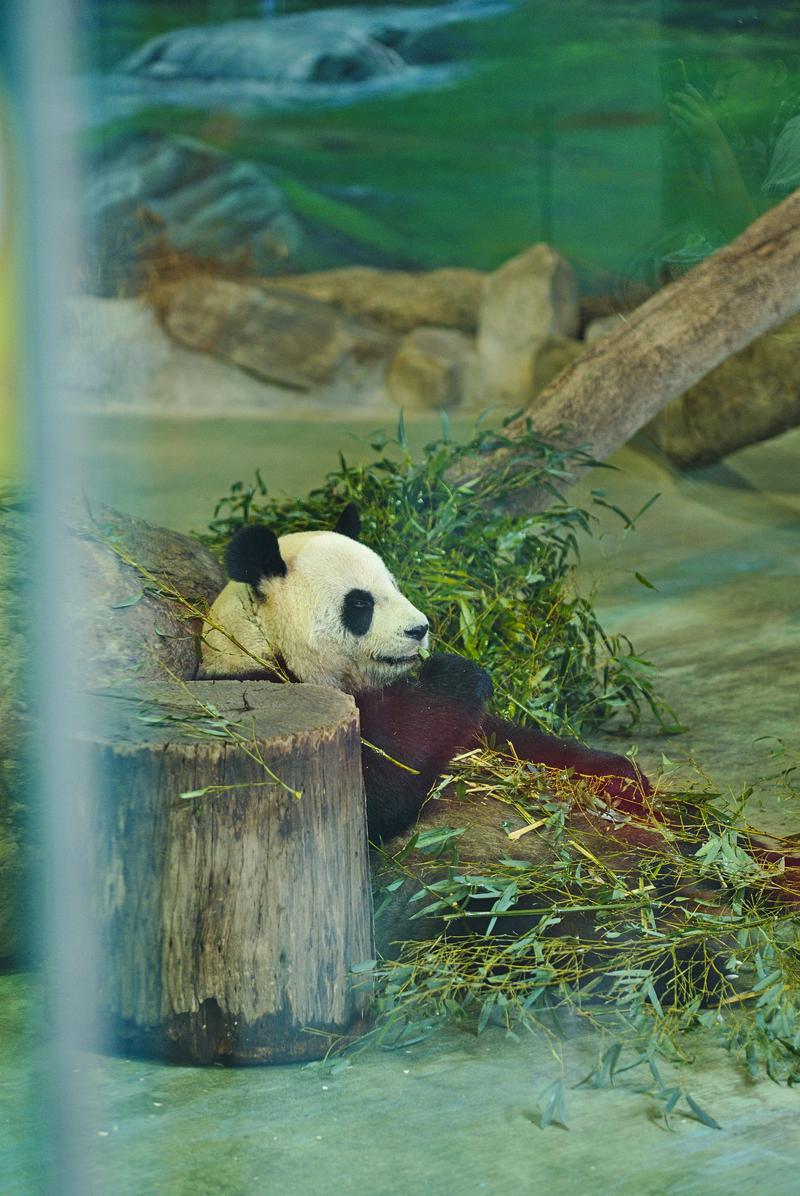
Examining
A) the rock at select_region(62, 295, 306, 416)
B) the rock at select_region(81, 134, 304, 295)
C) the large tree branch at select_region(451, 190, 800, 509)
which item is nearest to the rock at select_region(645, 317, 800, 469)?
the large tree branch at select_region(451, 190, 800, 509)

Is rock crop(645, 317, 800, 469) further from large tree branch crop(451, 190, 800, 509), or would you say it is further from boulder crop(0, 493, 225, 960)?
boulder crop(0, 493, 225, 960)

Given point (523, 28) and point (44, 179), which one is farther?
point (523, 28)

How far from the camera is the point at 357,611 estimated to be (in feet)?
7.50

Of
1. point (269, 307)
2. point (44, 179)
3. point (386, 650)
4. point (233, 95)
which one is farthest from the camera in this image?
point (269, 307)

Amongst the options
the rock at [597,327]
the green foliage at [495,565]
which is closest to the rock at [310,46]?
the green foliage at [495,565]

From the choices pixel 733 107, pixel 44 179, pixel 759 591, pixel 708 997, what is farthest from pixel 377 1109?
A: pixel 759 591

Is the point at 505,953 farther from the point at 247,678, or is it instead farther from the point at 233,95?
the point at 233,95

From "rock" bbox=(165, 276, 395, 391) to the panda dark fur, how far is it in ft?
18.6

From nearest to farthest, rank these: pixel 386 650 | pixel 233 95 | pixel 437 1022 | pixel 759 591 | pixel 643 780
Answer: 1. pixel 437 1022
2. pixel 386 650
3. pixel 643 780
4. pixel 759 591
5. pixel 233 95

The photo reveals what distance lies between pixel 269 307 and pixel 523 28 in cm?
214

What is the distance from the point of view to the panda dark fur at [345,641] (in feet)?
7.35

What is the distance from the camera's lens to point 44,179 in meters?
1.17

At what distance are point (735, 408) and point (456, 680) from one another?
300cm

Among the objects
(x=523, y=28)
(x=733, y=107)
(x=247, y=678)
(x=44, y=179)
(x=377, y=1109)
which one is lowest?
(x=377, y=1109)
